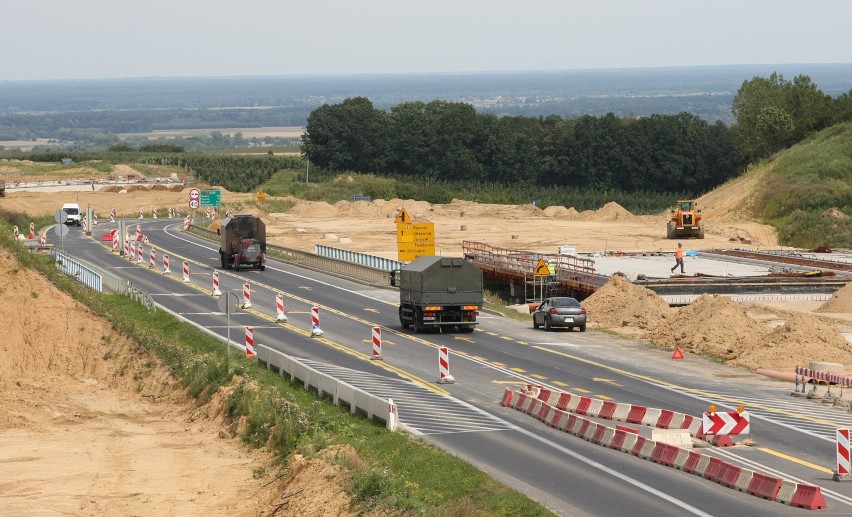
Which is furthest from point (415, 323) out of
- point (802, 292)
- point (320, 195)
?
point (320, 195)

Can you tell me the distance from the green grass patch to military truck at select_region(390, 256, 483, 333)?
7850 mm

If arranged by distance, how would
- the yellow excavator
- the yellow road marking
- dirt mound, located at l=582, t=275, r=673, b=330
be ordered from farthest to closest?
the yellow excavator < dirt mound, located at l=582, t=275, r=673, b=330 < the yellow road marking

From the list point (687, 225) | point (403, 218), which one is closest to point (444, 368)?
point (403, 218)

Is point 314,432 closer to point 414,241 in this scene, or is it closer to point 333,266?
point 414,241

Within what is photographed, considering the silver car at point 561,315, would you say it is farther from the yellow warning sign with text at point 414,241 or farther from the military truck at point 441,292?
the yellow warning sign with text at point 414,241

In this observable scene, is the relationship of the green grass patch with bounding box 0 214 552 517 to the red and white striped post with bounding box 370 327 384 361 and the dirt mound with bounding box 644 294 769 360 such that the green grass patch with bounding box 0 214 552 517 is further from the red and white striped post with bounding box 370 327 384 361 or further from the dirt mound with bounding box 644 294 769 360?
the dirt mound with bounding box 644 294 769 360

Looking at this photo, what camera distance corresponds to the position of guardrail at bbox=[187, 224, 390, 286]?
7006cm

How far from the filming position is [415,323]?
168ft

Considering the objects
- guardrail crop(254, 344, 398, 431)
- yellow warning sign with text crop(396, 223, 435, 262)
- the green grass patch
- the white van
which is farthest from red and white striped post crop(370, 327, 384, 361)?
the white van

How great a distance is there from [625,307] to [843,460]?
1211 inches

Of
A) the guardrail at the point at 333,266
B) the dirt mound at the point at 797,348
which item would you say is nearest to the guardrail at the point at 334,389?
the dirt mound at the point at 797,348

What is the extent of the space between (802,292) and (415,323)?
77.9 feet

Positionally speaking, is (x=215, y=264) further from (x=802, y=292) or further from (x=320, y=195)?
(x=320, y=195)

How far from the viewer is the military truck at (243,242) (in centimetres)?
7388
